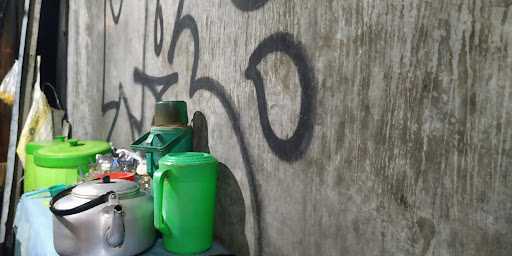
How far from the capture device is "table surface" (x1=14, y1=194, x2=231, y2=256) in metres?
1.50

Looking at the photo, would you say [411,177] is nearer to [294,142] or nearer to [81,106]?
[294,142]

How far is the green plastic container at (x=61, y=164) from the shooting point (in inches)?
87.0

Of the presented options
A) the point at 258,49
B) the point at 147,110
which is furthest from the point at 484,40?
the point at 147,110

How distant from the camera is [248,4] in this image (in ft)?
4.75

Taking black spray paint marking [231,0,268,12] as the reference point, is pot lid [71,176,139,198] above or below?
below

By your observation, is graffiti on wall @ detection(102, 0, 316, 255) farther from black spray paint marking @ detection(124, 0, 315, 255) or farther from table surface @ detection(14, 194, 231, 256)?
table surface @ detection(14, 194, 231, 256)

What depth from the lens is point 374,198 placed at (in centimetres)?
97

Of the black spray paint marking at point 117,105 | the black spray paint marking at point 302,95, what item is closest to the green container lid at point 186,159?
the black spray paint marking at point 302,95

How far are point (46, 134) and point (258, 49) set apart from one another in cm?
294

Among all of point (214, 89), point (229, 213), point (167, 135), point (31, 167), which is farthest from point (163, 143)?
point (31, 167)

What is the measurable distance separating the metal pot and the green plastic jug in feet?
1.19

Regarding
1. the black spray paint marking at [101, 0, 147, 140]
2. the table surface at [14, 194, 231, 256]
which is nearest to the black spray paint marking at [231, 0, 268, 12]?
the table surface at [14, 194, 231, 256]

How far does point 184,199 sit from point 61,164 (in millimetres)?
1243

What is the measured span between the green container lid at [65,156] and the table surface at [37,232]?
207mm
